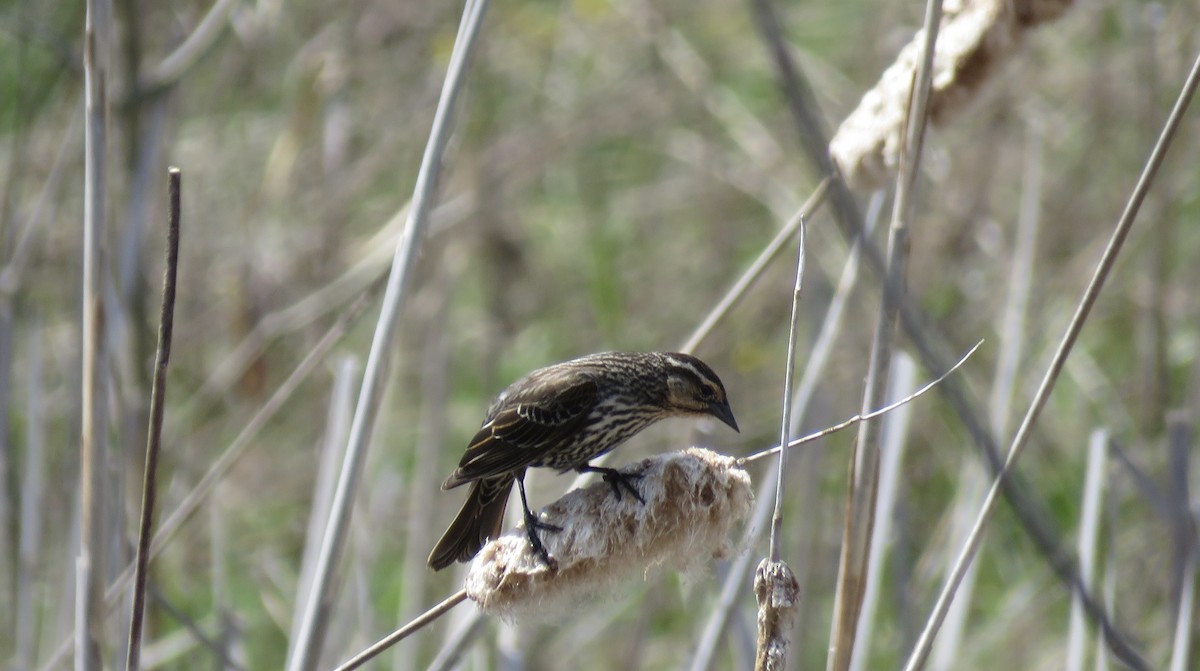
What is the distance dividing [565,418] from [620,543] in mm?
857

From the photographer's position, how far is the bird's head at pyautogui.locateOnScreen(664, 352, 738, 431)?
280 centimetres

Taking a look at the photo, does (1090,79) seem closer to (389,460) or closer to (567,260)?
(567,260)

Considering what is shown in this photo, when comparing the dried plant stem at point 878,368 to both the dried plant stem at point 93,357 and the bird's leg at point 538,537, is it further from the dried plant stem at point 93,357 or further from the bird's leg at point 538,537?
the dried plant stem at point 93,357

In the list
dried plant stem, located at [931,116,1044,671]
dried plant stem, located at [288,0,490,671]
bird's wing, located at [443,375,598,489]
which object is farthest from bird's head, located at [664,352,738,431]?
dried plant stem, located at [288,0,490,671]

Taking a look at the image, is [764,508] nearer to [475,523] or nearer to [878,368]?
[475,523]

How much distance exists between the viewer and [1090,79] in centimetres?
503

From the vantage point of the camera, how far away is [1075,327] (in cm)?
177

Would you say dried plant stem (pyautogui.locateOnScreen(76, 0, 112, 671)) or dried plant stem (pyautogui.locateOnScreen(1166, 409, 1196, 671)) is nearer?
dried plant stem (pyautogui.locateOnScreen(76, 0, 112, 671))

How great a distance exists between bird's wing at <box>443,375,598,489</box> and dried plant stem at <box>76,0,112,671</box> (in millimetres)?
717

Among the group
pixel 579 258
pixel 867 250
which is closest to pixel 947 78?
pixel 867 250

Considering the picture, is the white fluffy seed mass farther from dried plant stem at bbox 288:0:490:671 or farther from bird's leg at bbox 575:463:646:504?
dried plant stem at bbox 288:0:490:671

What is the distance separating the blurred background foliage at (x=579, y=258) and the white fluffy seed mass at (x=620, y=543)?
→ 1.49 m

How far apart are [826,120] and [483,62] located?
5.23 feet

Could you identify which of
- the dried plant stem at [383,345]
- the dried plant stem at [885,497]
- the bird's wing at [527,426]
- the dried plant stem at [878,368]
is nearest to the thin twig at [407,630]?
the dried plant stem at [383,345]
